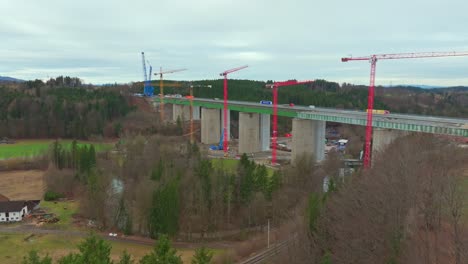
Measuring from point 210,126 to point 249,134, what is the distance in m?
17.3

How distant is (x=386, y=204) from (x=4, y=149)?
249ft

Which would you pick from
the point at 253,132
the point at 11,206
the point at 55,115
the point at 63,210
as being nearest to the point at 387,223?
the point at 63,210

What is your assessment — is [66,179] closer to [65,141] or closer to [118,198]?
[118,198]

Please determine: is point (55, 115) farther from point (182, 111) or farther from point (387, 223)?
point (387, 223)

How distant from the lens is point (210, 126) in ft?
294

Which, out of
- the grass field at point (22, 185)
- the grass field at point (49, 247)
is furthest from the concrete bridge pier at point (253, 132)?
the grass field at point (49, 247)

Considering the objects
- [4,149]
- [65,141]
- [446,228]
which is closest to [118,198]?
[446,228]

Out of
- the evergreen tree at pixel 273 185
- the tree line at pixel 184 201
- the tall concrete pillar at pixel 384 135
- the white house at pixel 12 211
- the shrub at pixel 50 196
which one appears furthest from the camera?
the tall concrete pillar at pixel 384 135

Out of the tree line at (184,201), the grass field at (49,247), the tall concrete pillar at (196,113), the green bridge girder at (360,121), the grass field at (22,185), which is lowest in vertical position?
the grass field at (22,185)

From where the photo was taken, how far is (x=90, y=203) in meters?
34.5

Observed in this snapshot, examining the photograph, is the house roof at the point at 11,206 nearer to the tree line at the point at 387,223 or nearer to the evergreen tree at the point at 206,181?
the evergreen tree at the point at 206,181

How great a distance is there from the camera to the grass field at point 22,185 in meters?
45.4

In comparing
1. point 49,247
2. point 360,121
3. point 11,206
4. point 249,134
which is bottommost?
point 49,247

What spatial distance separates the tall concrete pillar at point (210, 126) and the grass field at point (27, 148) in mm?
21548
